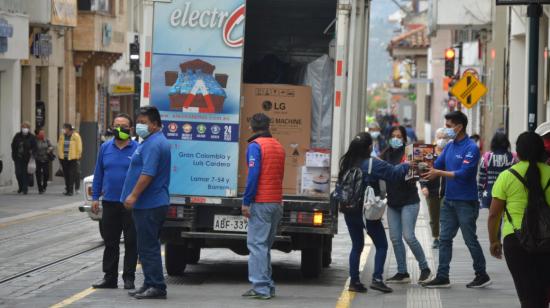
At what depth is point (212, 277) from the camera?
16.1m

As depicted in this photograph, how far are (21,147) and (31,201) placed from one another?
3.05 m

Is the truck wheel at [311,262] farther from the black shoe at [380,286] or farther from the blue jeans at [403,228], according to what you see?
the black shoe at [380,286]

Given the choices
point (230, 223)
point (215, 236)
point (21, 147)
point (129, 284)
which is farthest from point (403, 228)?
point (21, 147)

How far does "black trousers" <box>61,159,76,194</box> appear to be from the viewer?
35.2 metres

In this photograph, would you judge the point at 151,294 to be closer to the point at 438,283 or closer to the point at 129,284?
the point at 129,284

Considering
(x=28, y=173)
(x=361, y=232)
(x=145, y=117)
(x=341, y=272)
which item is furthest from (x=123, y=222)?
(x=28, y=173)

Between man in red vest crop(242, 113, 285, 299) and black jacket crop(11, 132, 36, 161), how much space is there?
859 inches

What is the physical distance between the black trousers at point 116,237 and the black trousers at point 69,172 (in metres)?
20.8

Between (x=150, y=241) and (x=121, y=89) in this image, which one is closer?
(x=150, y=241)

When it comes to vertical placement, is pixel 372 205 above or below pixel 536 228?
below

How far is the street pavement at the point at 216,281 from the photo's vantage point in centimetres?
1368

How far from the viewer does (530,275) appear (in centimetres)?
979

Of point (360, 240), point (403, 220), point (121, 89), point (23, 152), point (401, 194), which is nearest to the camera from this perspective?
point (360, 240)

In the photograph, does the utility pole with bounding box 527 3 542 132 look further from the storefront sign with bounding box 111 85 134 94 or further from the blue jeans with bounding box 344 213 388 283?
the storefront sign with bounding box 111 85 134 94
